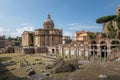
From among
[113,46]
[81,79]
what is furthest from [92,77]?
[113,46]

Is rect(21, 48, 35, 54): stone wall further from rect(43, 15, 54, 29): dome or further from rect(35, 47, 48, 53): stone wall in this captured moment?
rect(43, 15, 54, 29): dome

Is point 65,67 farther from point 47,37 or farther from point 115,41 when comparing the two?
point 47,37

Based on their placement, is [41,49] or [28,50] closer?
[28,50]

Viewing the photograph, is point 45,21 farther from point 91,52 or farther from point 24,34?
point 91,52

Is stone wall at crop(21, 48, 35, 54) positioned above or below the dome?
below

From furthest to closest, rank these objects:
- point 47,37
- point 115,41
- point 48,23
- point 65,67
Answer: point 48,23, point 47,37, point 115,41, point 65,67

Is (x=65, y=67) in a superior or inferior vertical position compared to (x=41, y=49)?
inferior

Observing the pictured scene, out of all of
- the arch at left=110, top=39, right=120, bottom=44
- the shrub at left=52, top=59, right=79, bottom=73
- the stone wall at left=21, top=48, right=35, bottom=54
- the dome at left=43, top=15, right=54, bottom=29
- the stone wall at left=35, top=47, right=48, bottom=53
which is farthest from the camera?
the dome at left=43, top=15, right=54, bottom=29

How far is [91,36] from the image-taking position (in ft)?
203

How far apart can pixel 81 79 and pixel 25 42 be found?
7433 centimetres

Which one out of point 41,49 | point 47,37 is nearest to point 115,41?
point 41,49

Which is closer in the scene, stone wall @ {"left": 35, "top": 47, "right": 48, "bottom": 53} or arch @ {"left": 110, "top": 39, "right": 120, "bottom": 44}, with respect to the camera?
arch @ {"left": 110, "top": 39, "right": 120, "bottom": 44}

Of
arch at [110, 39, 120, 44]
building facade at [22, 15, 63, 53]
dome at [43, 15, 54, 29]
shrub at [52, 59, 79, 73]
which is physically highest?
dome at [43, 15, 54, 29]

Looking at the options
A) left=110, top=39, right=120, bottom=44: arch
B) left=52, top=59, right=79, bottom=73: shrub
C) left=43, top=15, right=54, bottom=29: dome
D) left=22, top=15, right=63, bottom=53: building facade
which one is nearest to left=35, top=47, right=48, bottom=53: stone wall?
left=22, top=15, right=63, bottom=53: building facade
